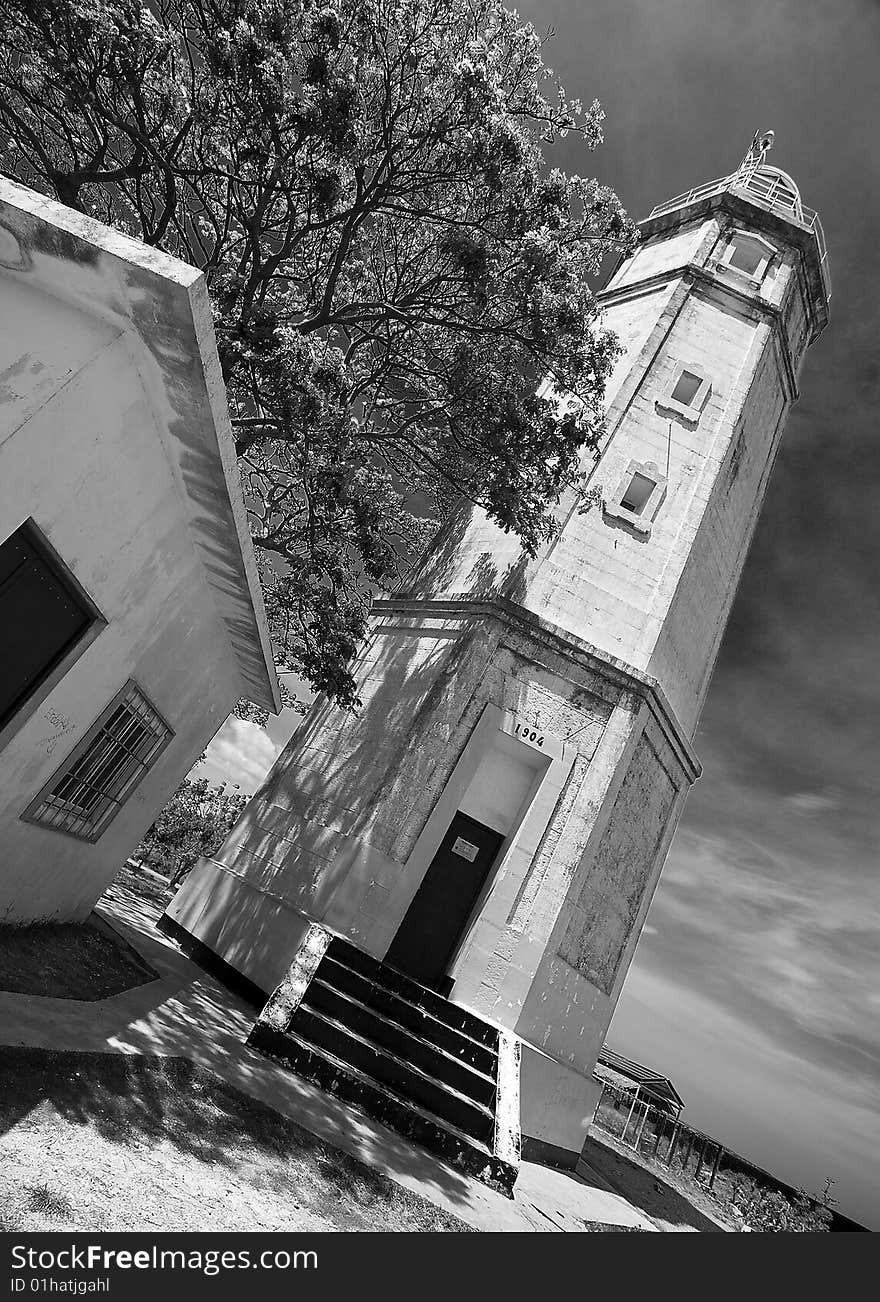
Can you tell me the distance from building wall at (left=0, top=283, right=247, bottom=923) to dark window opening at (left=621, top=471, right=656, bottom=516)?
862cm

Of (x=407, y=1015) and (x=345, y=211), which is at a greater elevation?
(x=345, y=211)

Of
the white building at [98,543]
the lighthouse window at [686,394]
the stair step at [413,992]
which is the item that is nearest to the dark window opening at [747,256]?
the lighthouse window at [686,394]

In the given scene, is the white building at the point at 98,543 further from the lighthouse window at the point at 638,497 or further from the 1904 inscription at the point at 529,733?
the lighthouse window at the point at 638,497

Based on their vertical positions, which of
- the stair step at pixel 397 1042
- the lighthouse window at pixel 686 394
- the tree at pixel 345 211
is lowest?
the stair step at pixel 397 1042

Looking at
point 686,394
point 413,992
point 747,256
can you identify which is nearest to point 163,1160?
point 413,992

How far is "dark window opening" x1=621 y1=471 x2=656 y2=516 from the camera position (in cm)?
1480

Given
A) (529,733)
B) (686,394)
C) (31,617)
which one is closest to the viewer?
(31,617)

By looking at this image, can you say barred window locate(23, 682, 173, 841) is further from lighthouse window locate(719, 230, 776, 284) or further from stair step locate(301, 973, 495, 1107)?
lighthouse window locate(719, 230, 776, 284)

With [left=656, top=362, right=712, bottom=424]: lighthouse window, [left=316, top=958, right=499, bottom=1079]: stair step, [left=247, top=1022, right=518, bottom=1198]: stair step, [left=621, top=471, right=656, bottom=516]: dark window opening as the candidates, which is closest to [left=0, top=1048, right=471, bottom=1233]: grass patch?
[left=247, top=1022, right=518, bottom=1198]: stair step

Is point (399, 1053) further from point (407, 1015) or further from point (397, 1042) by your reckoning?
point (407, 1015)

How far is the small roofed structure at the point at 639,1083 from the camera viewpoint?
1733 cm

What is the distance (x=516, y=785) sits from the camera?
1260cm

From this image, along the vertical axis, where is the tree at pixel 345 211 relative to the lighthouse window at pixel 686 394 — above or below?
below

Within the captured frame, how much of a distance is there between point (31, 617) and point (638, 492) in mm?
11920
